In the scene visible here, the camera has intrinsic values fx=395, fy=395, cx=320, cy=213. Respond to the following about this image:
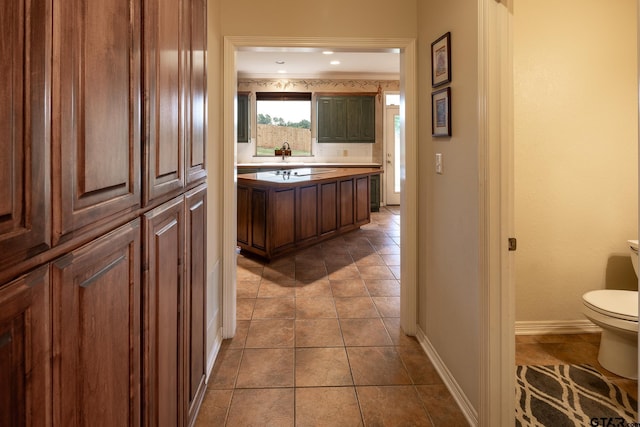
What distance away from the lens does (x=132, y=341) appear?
1.00 metres

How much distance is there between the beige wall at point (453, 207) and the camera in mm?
1821

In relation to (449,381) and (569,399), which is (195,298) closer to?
(449,381)

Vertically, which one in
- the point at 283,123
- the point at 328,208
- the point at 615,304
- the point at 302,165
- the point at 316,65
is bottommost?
the point at 615,304

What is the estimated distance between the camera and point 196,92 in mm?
1721

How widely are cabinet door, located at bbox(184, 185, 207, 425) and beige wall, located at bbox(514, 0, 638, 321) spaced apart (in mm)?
2125

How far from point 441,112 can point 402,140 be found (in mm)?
548

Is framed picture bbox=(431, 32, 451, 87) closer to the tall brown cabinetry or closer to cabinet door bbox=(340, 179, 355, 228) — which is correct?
the tall brown cabinetry

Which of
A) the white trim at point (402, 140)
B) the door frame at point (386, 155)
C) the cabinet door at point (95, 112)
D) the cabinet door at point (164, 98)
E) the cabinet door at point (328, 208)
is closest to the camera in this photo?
the cabinet door at point (95, 112)

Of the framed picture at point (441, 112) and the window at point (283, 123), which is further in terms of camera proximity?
the window at point (283, 123)

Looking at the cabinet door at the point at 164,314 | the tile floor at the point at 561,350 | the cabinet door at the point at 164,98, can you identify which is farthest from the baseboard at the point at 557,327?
the cabinet door at the point at 164,98

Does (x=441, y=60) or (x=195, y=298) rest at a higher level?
(x=441, y=60)

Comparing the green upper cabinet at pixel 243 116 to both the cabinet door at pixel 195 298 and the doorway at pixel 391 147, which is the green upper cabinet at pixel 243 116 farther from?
the cabinet door at pixel 195 298

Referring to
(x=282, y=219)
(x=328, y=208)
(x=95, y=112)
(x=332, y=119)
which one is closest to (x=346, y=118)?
(x=332, y=119)

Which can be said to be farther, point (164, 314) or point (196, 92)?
point (196, 92)
